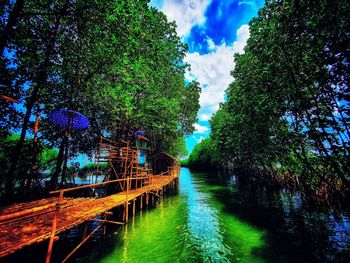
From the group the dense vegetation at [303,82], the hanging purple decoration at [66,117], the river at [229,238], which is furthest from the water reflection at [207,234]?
the hanging purple decoration at [66,117]

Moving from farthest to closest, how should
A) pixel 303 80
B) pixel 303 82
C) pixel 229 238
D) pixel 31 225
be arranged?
pixel 229 238
pixel 303 82
pixel 303 80
pixel 31 225

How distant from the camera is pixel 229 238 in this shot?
8.66 meters

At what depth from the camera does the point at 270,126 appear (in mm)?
12766

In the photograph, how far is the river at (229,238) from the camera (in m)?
6.95

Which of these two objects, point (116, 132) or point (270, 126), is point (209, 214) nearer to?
point (270, 126)

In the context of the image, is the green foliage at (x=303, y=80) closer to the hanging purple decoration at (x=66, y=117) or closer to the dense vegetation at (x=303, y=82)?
the dense vegetation at (x=303, y=82)

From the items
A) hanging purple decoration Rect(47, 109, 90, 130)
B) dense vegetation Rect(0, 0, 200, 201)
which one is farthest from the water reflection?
hanging purple decoration Rect(47, 109, 90, 130)

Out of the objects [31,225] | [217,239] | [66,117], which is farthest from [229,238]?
[66,117]

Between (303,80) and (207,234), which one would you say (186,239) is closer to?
(207,234)

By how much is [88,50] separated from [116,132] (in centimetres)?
1020

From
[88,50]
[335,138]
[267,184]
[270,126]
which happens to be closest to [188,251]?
[335,138]

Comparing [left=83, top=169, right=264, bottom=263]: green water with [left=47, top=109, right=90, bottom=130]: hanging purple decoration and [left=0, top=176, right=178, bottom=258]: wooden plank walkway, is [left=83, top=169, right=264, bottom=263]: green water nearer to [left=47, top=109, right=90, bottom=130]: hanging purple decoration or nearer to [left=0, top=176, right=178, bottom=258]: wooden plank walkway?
[left=0, top=176, right=178, bottom=258]: wooden plank walkway

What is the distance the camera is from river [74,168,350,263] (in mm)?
6949

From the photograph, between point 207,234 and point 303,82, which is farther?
point 207,234
